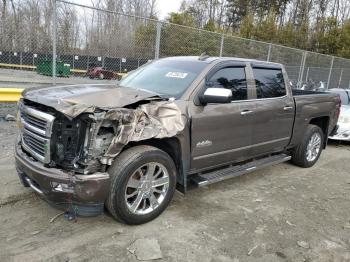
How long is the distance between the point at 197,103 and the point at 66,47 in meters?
5.85

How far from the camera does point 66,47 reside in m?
9.00

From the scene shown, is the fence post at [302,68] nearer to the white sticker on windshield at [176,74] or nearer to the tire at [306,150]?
the tire at [306,150]

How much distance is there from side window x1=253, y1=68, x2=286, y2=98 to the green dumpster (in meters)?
5.19

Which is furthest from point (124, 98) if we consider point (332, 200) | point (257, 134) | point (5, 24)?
point (5, 24)

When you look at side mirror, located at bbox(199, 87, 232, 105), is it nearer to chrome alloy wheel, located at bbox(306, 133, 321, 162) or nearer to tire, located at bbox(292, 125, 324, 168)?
tire, located at bbox(292, 125, 324, 168)

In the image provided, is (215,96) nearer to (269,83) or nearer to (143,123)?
(143,123)

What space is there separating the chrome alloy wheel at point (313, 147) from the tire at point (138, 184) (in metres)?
3.57

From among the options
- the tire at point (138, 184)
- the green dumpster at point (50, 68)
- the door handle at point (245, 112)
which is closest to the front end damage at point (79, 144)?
the tire at point (138, 184)

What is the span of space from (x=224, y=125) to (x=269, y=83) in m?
1.45

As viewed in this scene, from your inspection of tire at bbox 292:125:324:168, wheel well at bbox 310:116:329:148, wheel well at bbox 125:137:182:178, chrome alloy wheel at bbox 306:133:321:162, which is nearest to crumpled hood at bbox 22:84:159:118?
wheel well at bbox 125:137:182:178

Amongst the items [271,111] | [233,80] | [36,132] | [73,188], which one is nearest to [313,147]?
[271,111]

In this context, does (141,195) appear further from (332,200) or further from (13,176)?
(332,200)

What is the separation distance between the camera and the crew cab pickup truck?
11.2 ft

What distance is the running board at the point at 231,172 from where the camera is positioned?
4.45 meters
